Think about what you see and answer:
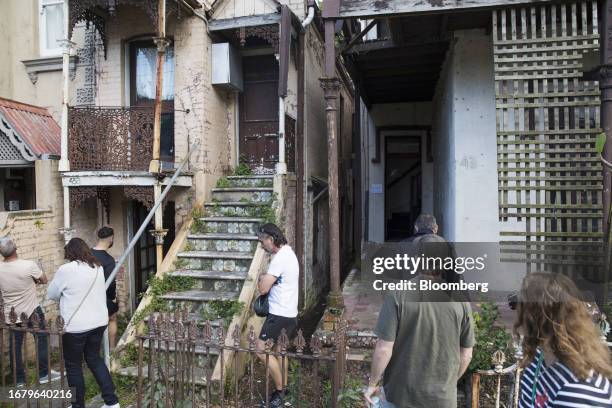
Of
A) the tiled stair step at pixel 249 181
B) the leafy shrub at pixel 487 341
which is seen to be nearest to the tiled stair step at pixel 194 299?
the tiled stair step at pixel 249 181

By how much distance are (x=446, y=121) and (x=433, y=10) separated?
8.90ft

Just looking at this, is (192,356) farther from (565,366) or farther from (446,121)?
(446,121)

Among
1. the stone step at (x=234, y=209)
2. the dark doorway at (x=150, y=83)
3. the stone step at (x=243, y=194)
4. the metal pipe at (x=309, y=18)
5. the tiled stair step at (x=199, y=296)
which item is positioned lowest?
the tiled stair step at (x=199, y=296)

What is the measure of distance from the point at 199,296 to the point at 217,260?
76 cm

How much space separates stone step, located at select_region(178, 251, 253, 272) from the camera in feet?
19.3

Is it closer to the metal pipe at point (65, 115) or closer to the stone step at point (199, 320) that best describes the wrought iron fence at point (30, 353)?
the stone step at point (199, 320)

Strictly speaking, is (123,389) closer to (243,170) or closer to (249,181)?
(249,181)

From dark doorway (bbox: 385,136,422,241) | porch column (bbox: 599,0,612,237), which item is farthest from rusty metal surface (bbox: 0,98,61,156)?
porch column (bbox: 599,0,612,237)

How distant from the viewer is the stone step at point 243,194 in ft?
22.6

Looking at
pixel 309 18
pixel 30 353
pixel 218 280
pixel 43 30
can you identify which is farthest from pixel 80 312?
pixel 43 30

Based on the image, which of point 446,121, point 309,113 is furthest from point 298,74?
point 446,121

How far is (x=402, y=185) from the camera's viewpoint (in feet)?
43.0

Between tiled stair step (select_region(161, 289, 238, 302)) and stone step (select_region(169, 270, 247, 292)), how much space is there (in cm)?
13

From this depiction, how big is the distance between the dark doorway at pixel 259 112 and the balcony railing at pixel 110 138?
2142mm
